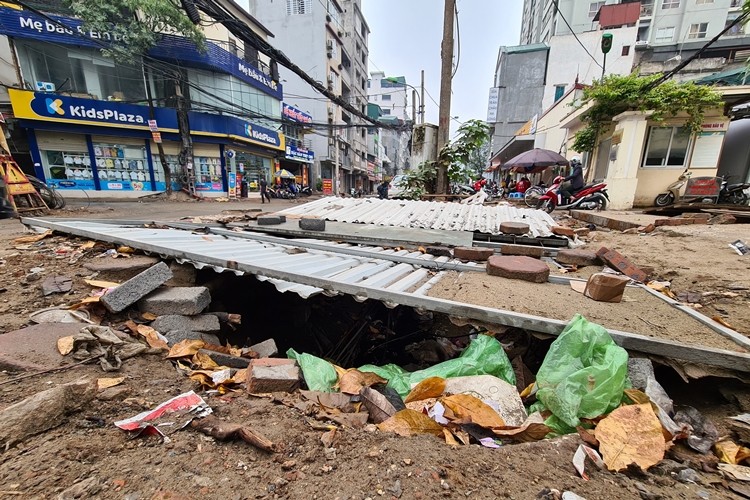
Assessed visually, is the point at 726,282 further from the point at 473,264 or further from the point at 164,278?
the point at 164,278

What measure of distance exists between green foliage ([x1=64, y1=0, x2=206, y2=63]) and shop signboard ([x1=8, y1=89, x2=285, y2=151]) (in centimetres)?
236

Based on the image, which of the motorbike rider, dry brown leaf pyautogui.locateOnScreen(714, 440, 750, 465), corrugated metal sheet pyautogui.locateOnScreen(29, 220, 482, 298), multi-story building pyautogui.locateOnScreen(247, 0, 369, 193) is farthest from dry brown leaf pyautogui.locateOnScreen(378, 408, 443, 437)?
multi-story building pyautogui.locateOnScreen(247, 0, 369, 193)

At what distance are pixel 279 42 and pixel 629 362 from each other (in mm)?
35220

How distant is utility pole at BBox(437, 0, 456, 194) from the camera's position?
828 cm

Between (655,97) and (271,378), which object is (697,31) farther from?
(271,378)

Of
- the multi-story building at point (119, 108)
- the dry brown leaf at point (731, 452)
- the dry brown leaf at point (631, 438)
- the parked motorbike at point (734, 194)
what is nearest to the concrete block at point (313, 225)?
the dry brown leaf at point (631, 438)

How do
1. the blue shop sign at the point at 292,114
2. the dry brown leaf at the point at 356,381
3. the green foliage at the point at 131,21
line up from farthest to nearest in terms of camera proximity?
the blue shop sign at the point at 292,114 → the green foliage at the point at 131,21 → the dry brown leaf at the point at 356,381

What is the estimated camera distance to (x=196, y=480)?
1.11m

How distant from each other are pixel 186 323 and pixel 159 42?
20130mm

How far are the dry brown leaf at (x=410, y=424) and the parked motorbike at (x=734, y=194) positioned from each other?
42.5 ft

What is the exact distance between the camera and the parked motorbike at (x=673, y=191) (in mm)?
9562

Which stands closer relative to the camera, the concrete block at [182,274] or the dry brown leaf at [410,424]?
Result: the dry brown leaf at [410,424]

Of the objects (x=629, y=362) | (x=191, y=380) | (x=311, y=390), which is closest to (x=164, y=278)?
(x=191, y=380)

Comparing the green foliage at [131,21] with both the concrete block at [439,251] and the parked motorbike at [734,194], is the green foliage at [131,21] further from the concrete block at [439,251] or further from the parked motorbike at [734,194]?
the parked motorbike at [734,194]
